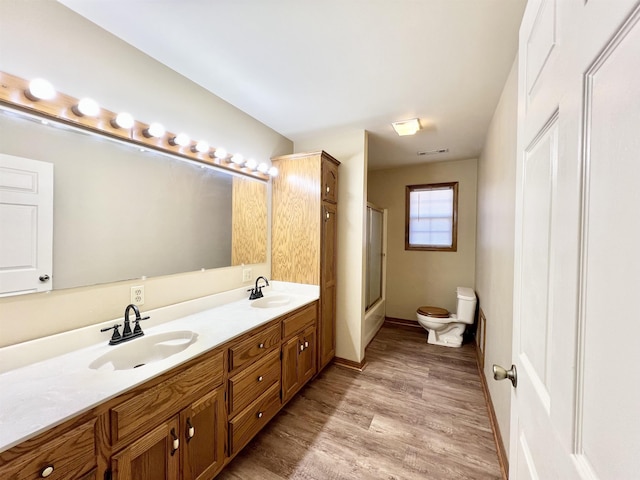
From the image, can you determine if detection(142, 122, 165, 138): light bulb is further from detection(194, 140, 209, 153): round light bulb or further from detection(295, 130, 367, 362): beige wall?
detection(295, 130, 367, 362): beige wall

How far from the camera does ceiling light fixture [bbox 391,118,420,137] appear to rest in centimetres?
227

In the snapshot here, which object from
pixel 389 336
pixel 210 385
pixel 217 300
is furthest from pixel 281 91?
pixel 389 336

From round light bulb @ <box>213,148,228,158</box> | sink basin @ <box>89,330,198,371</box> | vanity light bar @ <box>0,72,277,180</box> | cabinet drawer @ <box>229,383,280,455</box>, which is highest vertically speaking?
round light bulb @ <box>213,148,228,158</box>

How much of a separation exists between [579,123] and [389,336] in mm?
3446

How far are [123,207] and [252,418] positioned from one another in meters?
1.46

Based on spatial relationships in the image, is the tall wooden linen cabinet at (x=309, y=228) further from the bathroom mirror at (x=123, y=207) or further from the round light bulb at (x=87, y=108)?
the round light bulb at (x=87, y=108)

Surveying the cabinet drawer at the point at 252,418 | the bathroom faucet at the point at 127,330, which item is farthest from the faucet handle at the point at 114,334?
the cabinet drawer at the point at 252,418

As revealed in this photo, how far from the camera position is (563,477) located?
45 centimetres

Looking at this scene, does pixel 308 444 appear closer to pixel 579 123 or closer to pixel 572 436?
pixel 572 436

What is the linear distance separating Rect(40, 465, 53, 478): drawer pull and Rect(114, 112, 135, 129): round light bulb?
1.44 metres

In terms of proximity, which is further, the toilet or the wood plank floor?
the toilet

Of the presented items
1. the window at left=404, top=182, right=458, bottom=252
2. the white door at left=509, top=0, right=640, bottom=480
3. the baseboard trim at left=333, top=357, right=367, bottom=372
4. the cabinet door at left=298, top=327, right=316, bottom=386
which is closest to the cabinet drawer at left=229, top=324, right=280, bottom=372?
the cabinet door at left=298, top=327, right=316, bottom=386

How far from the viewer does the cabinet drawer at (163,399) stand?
93cm

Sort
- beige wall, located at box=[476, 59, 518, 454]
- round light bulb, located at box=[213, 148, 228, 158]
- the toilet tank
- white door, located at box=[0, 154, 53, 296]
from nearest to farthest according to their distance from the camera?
white door, located at box=[0, 154, 53, 296] → beige wall, located at box=[476, 59, 518, 454] → round light bulb, located at box=[213, 148, 228, 158] → the toilet tank
